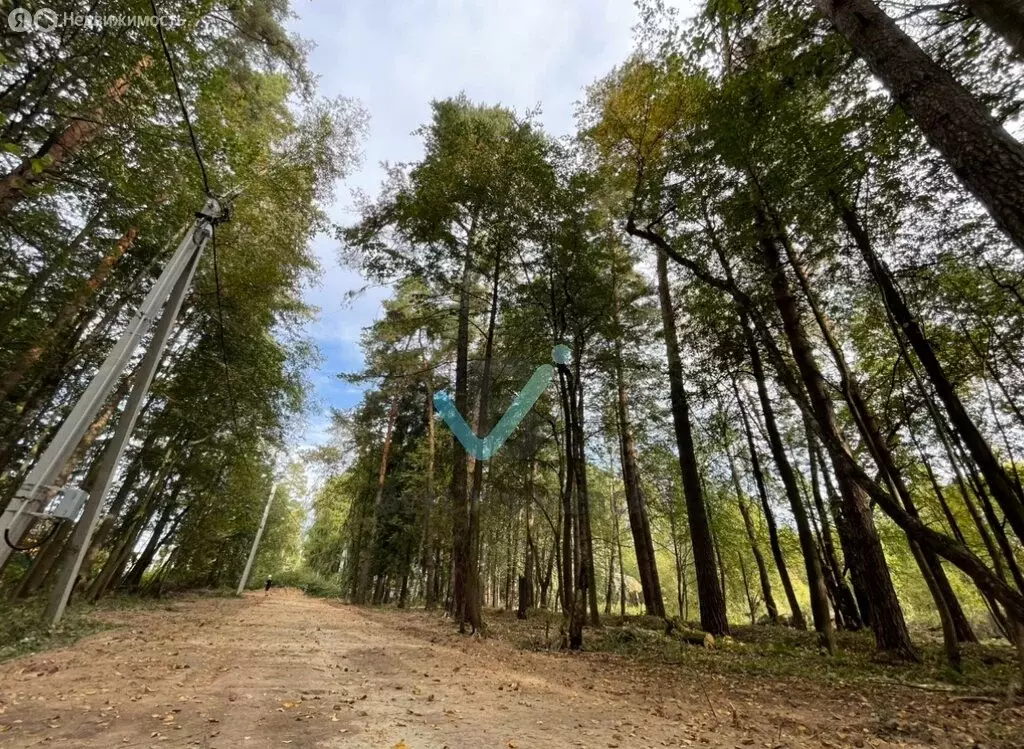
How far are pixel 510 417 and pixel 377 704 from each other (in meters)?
7.30

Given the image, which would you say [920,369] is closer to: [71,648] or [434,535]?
[434,535]

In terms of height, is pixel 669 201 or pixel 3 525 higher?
pixel 669 201

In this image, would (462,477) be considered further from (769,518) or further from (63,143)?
(63,143)

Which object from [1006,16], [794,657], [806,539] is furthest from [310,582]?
[1006,16]

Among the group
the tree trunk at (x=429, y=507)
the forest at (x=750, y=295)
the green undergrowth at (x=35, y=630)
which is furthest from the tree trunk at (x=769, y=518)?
the green undergrowth at (x=35, y=630)

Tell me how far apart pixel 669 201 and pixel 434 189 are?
452 cm

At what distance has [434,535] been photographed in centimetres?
1334

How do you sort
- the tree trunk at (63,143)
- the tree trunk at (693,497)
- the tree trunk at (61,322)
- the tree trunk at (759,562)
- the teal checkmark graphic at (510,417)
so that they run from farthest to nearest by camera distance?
the tree trunk at (759,562), the teal checkmark graphic at (510,417), the tree trunk at (693,497), the tree trunk at (61,322), the tree trunk at (63,143)

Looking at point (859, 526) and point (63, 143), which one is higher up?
point (63, 143)

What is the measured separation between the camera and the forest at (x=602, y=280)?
4.29 m

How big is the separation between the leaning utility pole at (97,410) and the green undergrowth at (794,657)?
6.04 meters

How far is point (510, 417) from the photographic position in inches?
412

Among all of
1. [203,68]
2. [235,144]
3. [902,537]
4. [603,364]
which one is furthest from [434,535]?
[902,537]

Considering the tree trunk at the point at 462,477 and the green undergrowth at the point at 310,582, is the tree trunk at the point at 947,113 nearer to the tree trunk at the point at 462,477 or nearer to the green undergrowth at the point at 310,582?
the tree trunk at the point at 462,477
